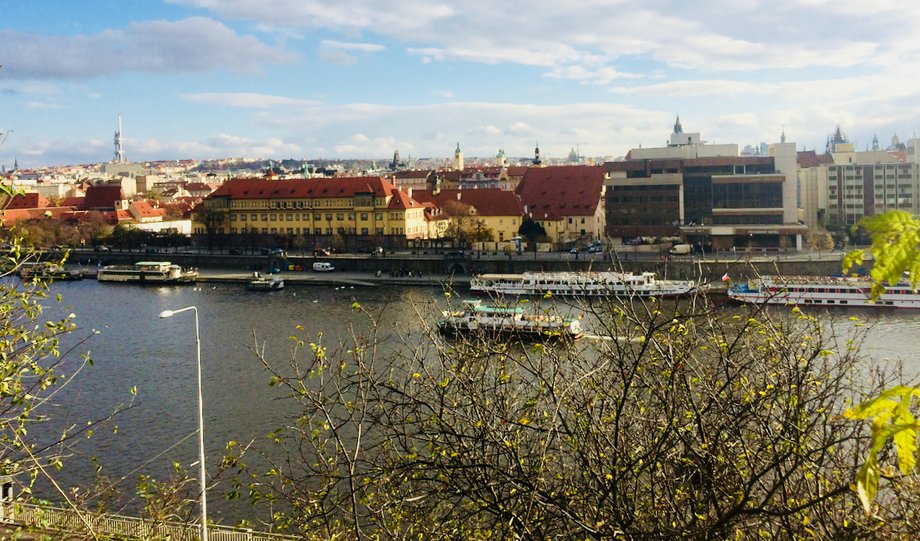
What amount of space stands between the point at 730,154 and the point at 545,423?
27.0 meters

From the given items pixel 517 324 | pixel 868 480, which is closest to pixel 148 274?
pixel 517 324

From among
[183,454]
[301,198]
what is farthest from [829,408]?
[301,198]

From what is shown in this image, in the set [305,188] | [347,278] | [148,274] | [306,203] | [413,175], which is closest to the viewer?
[347,278]

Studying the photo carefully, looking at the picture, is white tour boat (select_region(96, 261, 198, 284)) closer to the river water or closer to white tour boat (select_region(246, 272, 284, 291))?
the river water

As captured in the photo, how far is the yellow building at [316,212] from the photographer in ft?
102

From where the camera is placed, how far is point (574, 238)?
30.5 metres

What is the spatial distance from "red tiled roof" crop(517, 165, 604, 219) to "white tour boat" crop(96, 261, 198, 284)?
38.8 ft

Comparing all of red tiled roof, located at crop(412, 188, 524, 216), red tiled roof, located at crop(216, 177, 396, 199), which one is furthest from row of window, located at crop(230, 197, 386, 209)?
red tiled roof, located at crop(412, 188, 524, 216)

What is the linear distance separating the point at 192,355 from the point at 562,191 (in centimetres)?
1958

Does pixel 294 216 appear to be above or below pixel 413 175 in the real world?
below

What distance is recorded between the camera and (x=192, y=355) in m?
14.6

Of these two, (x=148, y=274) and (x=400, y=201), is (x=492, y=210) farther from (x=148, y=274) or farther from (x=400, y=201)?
(x=148, y=274)

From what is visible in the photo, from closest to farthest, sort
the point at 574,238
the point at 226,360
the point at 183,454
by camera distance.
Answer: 1. the point at 183,454
2. the point at 226,360
3. the point at 574,238

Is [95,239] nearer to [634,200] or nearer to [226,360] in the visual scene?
[634,200]
